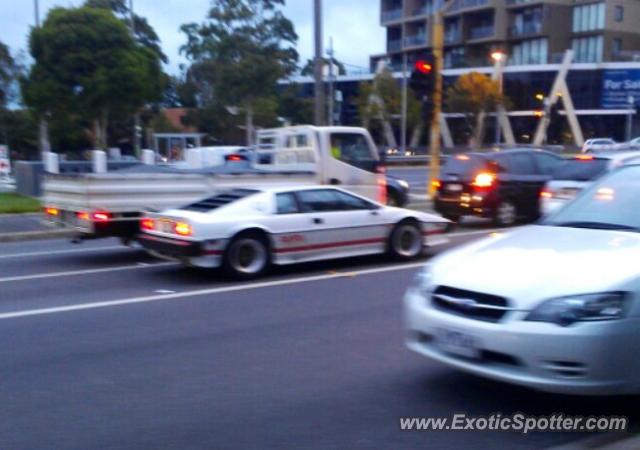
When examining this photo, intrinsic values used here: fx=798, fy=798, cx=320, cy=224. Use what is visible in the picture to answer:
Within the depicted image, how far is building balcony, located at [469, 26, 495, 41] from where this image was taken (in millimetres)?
69312

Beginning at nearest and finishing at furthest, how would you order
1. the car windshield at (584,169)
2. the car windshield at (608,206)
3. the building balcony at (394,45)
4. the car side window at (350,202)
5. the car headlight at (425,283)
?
the car headlight at (425,283) → the car windshield at (608,206) → the car side window at (350,202) → the car windshield at (584,169) → the building balcony at (394,45)

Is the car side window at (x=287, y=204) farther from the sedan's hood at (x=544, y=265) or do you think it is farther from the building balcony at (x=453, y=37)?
the building balcony at (x=453, y=37)

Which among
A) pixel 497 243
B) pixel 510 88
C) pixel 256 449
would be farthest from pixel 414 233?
pixel 510 88

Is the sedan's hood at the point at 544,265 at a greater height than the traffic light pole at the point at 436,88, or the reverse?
the traffic light pole at the point at 436,88

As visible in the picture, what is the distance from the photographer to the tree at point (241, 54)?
5288cm

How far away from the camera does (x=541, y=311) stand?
505 centimetres

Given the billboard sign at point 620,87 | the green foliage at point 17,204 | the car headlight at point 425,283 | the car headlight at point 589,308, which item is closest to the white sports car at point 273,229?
the car headlight at point 425,283

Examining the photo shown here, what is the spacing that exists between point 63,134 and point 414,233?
38782 mm

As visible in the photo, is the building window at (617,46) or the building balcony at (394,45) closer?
the building window at (617,46)

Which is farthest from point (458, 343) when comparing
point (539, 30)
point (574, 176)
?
point (539, 30)

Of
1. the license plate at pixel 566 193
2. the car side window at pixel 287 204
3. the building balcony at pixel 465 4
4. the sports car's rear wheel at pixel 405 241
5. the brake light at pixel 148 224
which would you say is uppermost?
the building balcony at pixel 465 4

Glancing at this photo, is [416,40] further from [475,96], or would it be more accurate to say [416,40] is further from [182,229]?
[182,229]

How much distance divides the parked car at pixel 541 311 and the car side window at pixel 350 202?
5.76 metres

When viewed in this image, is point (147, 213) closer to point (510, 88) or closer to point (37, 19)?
point (37, 19)
